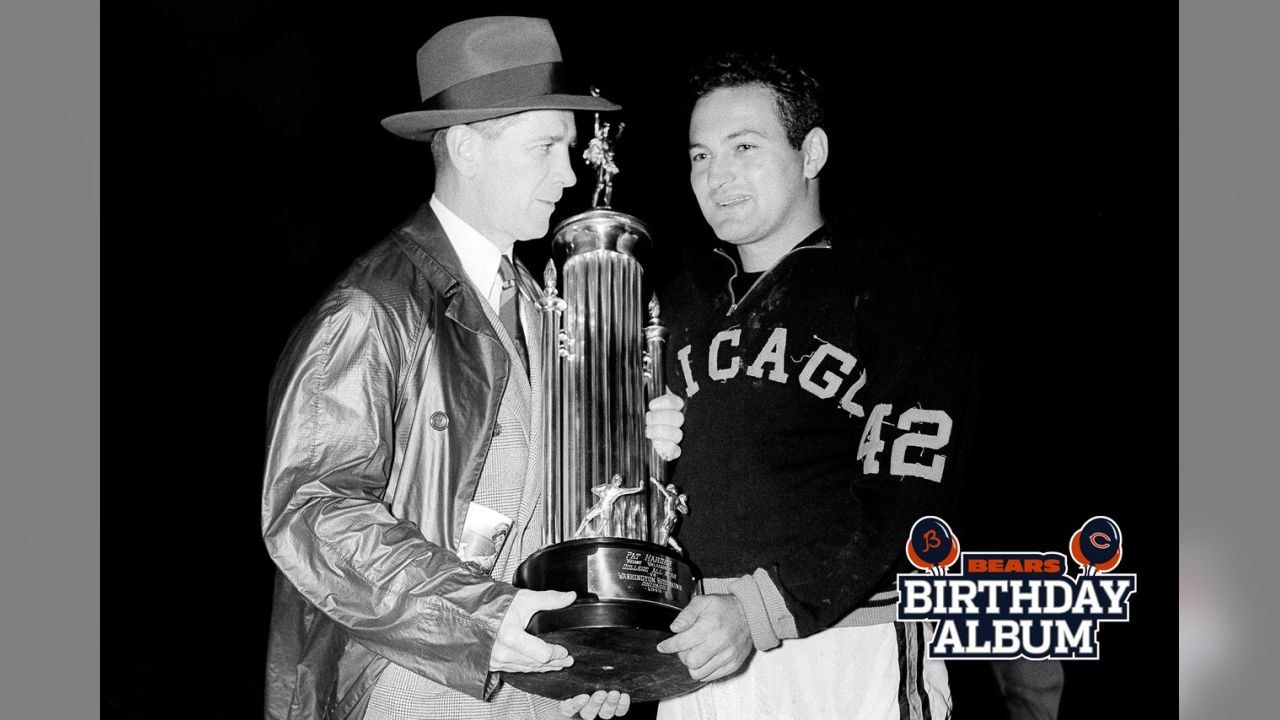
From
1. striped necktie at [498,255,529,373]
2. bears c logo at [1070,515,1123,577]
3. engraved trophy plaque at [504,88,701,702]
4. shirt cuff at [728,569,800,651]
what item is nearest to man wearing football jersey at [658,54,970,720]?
shirt cuff at [728,569,800,651]

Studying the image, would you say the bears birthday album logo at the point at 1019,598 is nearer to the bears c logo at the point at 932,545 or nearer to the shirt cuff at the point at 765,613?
the bears c logo at the point at 932,545

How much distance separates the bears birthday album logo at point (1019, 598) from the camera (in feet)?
7.80

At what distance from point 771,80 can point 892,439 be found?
0.74 meters

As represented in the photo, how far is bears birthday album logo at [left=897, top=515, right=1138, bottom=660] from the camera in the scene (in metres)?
2.38

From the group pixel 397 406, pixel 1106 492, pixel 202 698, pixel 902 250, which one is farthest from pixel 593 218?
pixel 1106 492

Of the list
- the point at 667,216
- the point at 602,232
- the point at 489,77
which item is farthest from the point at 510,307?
the point at 667,216

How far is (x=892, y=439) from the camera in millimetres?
2297

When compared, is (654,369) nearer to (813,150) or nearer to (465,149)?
(465,149)

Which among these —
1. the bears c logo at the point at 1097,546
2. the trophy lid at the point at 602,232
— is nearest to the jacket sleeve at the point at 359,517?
the trophy lid at the point at 602,232

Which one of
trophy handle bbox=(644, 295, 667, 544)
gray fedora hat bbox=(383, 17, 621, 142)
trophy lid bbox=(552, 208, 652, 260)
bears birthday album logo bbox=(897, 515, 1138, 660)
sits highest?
gray fedora hat bbox=(383, 17, 621, 142)

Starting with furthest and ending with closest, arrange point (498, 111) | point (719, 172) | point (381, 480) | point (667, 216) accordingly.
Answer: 1. point (667, 216)
2. point (719, 172)
3. point (498, 111)
4. point (381, 480)

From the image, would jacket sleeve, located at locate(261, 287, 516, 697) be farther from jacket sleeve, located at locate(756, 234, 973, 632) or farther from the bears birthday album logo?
the bears birthday album logo

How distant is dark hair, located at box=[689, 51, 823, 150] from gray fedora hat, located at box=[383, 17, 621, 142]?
1.09 ft

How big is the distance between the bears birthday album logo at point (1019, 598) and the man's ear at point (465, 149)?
1.03 meters
